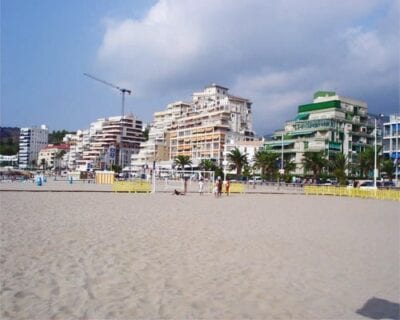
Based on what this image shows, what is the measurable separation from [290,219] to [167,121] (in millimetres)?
129876

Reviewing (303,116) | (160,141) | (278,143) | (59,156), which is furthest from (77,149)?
(303,116)

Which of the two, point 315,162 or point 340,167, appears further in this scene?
point 315,162

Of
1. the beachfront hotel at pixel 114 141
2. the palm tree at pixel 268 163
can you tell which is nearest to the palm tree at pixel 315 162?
the palm tree at pixel 268 163

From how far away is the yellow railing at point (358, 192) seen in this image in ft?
119

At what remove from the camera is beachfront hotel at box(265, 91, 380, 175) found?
3354 inches

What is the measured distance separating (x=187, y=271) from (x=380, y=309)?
3.15m

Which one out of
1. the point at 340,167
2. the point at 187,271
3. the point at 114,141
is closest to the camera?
the point at 187,271

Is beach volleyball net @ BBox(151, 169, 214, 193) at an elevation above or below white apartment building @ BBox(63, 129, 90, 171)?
below

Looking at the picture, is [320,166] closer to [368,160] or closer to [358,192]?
[368,160]

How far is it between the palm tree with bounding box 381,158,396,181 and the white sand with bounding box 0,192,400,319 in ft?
211

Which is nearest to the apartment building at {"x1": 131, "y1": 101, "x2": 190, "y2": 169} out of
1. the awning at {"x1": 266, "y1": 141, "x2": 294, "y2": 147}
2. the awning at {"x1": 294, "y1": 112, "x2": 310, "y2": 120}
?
the awning at {"x1": 266, "y1": 141, "x2": 294, "y2": 147}

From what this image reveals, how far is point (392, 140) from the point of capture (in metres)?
79.9

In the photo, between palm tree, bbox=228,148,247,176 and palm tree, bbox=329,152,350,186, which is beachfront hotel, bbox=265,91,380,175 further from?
palm tree, bbox=228,148,247,176

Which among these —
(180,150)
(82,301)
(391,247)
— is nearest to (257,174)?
(180,150)
